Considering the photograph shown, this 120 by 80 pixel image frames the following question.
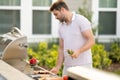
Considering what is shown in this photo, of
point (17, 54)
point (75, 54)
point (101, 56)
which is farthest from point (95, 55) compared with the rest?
point (17, 54)

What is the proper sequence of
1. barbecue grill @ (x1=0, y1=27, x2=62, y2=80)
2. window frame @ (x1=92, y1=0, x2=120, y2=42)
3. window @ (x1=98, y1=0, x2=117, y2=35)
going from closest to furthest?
barbecue grill @ (x1=0, y1=27, x2=62, y2=80), window frame @ (x1=92, y1=0, x2=120, y2=42), window @ (x1=98, y1=0, x2=117, y2=35)

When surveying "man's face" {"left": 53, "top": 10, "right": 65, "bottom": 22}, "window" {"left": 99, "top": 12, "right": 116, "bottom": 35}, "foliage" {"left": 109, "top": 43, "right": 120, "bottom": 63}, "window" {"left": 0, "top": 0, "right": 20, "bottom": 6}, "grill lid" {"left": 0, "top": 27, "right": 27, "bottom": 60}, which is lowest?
"foliage" {"left": 109, "top": 43, "right": 120, "bottom": 63}

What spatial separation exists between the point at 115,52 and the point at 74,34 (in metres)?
5.94

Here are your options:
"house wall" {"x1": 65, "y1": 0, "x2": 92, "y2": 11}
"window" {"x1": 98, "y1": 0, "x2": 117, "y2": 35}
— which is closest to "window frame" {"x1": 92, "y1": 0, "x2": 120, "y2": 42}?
"window" {"x1": 98, "y1": 0, "x2": 117, "y2": 35}

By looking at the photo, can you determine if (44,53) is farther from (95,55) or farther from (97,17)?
(97,17)

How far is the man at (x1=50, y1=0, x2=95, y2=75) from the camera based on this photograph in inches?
177

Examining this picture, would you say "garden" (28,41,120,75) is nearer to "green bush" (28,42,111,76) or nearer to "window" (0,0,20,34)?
"green bush" (28,42,111,76)

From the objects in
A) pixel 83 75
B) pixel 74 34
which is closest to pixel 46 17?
pixel 74 34

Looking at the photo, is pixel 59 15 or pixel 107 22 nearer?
pixel 59 15

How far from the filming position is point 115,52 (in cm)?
1042

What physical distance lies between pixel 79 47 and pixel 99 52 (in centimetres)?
496

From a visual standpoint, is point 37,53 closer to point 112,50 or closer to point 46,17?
point 46,17

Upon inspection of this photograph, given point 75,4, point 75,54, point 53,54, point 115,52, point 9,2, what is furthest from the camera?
point 75,4

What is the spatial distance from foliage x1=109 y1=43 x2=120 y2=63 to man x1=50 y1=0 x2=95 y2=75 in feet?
18.7
